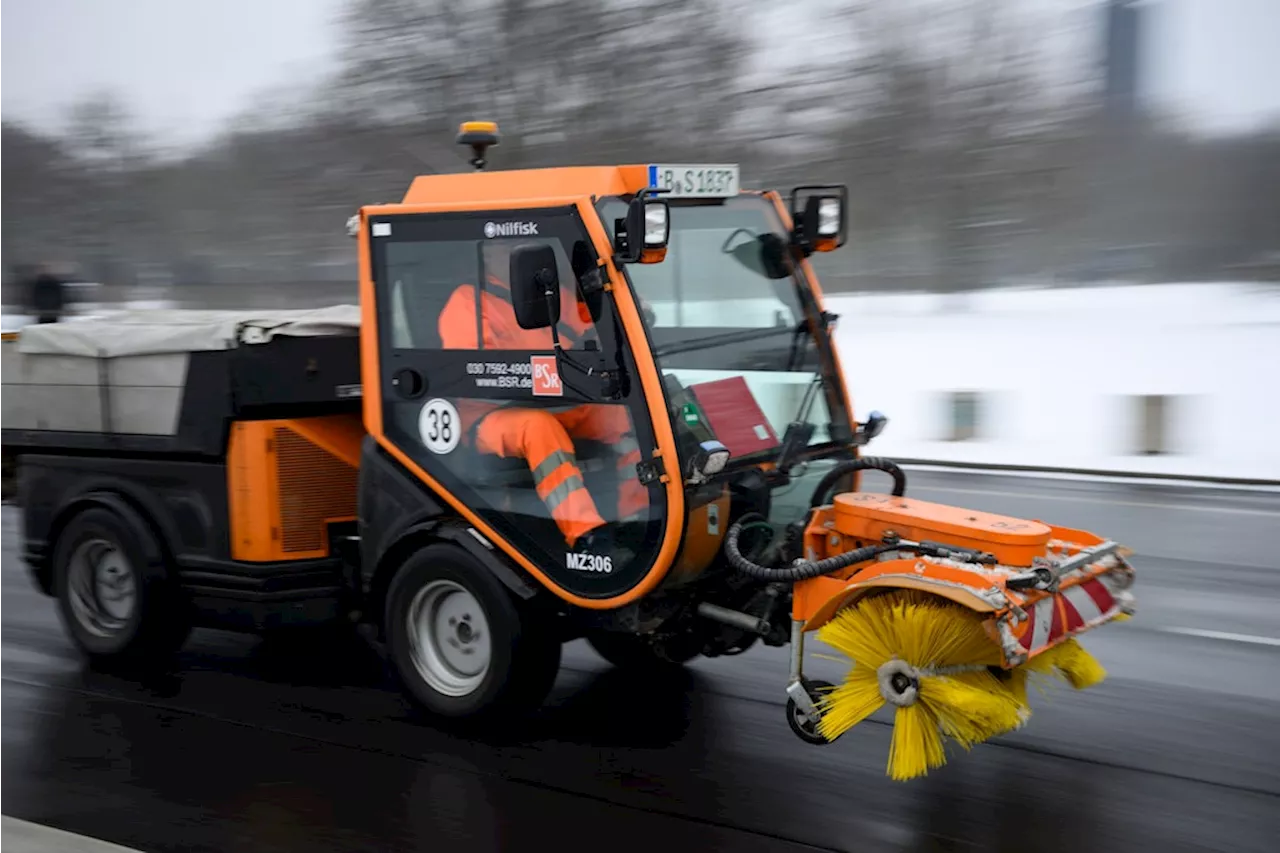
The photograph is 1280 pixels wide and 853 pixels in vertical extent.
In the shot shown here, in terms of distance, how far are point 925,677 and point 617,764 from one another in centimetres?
127

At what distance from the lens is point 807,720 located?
4.67 metres

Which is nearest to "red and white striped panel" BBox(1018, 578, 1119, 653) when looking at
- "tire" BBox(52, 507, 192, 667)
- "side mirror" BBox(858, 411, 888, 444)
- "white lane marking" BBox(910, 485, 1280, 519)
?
"side mirror" BBox(858, 411, 888, 444)

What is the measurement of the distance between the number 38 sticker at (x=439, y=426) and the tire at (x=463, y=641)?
0.39 m

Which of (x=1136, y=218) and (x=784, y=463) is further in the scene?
(x=1136, y=218)

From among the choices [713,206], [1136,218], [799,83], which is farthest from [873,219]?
[713,206]

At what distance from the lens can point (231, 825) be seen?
4473 mm

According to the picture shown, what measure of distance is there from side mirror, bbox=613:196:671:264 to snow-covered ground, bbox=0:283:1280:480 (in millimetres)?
547

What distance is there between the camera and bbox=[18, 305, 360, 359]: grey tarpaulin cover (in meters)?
5.69

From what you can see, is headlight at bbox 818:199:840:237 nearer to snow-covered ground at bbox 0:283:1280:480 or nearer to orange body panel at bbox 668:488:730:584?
snow-covered ground at bbox 0:283:1280:480

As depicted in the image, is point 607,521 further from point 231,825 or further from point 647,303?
point 231,825

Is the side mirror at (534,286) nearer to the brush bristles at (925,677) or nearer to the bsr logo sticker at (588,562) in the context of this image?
the bsr logo sticker at (588,562)

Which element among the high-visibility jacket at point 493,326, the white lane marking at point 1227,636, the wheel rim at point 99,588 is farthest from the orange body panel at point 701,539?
the white lane marking at point 1227,636

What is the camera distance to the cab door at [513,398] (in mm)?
4816

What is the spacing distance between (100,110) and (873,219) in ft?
66.1
